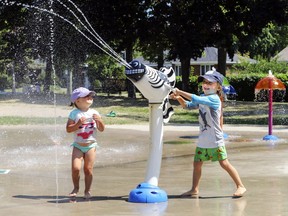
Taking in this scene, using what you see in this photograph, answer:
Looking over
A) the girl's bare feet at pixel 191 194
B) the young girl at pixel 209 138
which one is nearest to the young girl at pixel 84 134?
the young girl at pixel 209 138

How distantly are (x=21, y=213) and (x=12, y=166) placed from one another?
368 cm

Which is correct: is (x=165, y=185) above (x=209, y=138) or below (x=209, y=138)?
below

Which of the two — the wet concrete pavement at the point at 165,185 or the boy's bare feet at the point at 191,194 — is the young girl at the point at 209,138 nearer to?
the boy's bare feet at the point at 191,194

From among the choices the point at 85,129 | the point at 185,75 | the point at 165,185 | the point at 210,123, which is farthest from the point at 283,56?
the point at 85,129

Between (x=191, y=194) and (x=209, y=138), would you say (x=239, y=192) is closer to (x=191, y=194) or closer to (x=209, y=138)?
(x=191, y=194)

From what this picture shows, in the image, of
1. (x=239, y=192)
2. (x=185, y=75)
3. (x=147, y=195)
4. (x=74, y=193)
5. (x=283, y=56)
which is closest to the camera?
(x=147, y=195)

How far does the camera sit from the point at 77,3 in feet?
107

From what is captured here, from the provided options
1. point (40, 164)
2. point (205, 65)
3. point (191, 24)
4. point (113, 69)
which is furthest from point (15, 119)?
point (205, 65)

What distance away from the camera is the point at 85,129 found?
7.25 meters

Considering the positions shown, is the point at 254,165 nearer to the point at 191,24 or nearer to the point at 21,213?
the point at 21,213

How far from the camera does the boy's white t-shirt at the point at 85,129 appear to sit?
7.23m

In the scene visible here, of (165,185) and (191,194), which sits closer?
(191,194)

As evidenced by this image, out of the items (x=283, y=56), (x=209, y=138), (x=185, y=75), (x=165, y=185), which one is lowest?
(x=165, y=185)

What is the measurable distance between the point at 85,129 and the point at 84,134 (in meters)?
0.05
